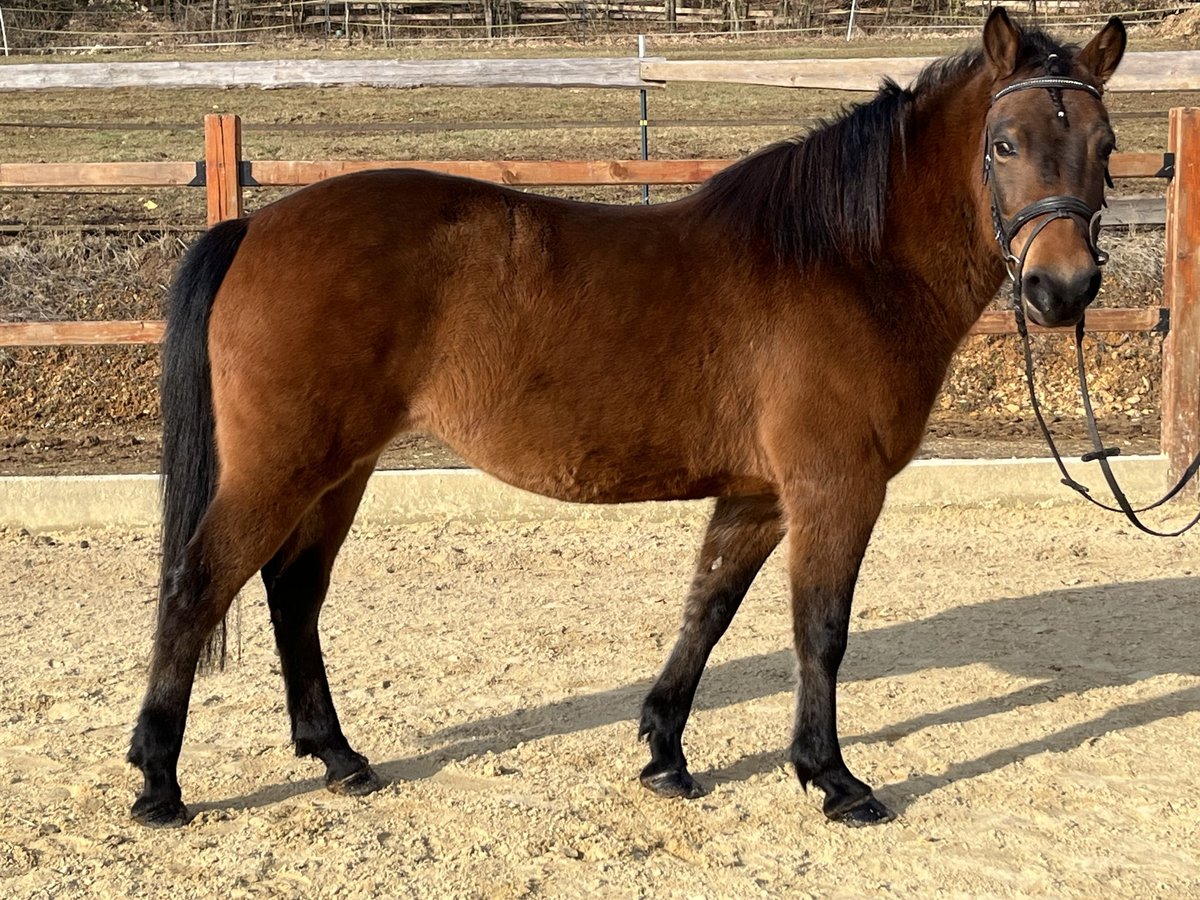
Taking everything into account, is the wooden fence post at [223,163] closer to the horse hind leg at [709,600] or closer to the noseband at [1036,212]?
the horse hind leg at [709,600]

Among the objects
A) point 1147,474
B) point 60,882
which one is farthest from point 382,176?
point 1147,474

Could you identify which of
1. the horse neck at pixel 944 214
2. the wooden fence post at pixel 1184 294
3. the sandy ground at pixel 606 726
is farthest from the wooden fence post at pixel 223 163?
the wooden fence post at pixel 1184 294

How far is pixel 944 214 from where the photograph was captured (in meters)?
3.67

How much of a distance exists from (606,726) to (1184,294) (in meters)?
4.49

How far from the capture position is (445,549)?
6379 mm

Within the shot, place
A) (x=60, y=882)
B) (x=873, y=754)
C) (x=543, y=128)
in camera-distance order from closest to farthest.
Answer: (x=60, y=882)
(x=873, y=754)
(x=543, y=128)

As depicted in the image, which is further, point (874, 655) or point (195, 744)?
point (874, 655)

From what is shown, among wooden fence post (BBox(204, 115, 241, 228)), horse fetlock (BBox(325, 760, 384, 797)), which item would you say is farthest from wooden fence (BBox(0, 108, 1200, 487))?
horse fetlock (BBox(325, 760, 384, 797))

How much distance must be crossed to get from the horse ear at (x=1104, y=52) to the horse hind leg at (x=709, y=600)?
1.51 m

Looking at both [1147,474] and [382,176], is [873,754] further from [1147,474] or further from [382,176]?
[1147,474]

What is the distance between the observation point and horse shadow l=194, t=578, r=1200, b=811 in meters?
4.03

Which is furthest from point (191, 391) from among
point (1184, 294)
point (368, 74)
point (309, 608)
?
point (368, 74)

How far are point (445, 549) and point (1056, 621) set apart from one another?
2.90 m

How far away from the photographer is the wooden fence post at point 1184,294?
6.92m
